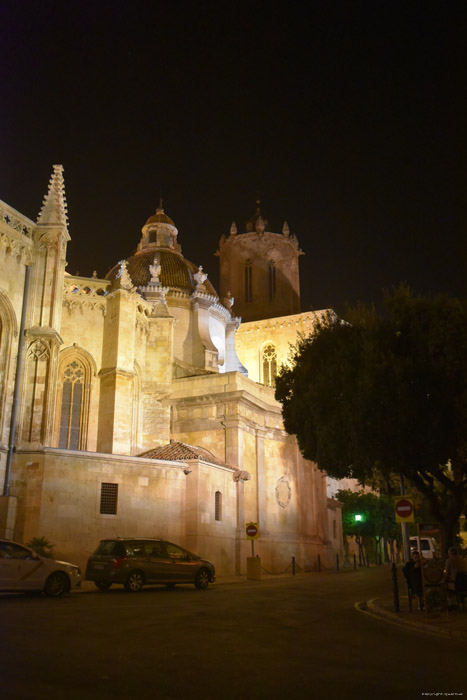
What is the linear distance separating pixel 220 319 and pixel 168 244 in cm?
906

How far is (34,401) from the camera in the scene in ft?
77.8

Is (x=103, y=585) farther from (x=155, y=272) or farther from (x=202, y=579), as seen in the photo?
(x=155, y=272)

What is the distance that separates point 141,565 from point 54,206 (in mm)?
16108

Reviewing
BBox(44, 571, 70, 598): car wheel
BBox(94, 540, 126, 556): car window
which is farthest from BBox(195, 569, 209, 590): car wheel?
BBox(44, 571, 70, 598): car wheel

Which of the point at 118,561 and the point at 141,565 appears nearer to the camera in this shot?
the point at 118,561

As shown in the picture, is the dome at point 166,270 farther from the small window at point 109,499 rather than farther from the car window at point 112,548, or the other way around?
the car window at point 112,548

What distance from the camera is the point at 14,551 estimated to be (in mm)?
14117

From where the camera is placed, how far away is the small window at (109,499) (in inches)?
890

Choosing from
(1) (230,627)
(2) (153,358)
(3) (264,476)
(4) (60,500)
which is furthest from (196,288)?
(1) (230,627)

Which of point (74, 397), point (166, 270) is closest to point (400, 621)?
point (74, 397)

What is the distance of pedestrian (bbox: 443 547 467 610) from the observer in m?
12.8

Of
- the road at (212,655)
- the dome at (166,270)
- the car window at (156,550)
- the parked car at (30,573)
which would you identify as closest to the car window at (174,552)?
the car window at (156,550)

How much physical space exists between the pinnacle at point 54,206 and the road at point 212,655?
58.1ft

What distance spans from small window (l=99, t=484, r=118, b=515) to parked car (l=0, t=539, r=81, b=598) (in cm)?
747
